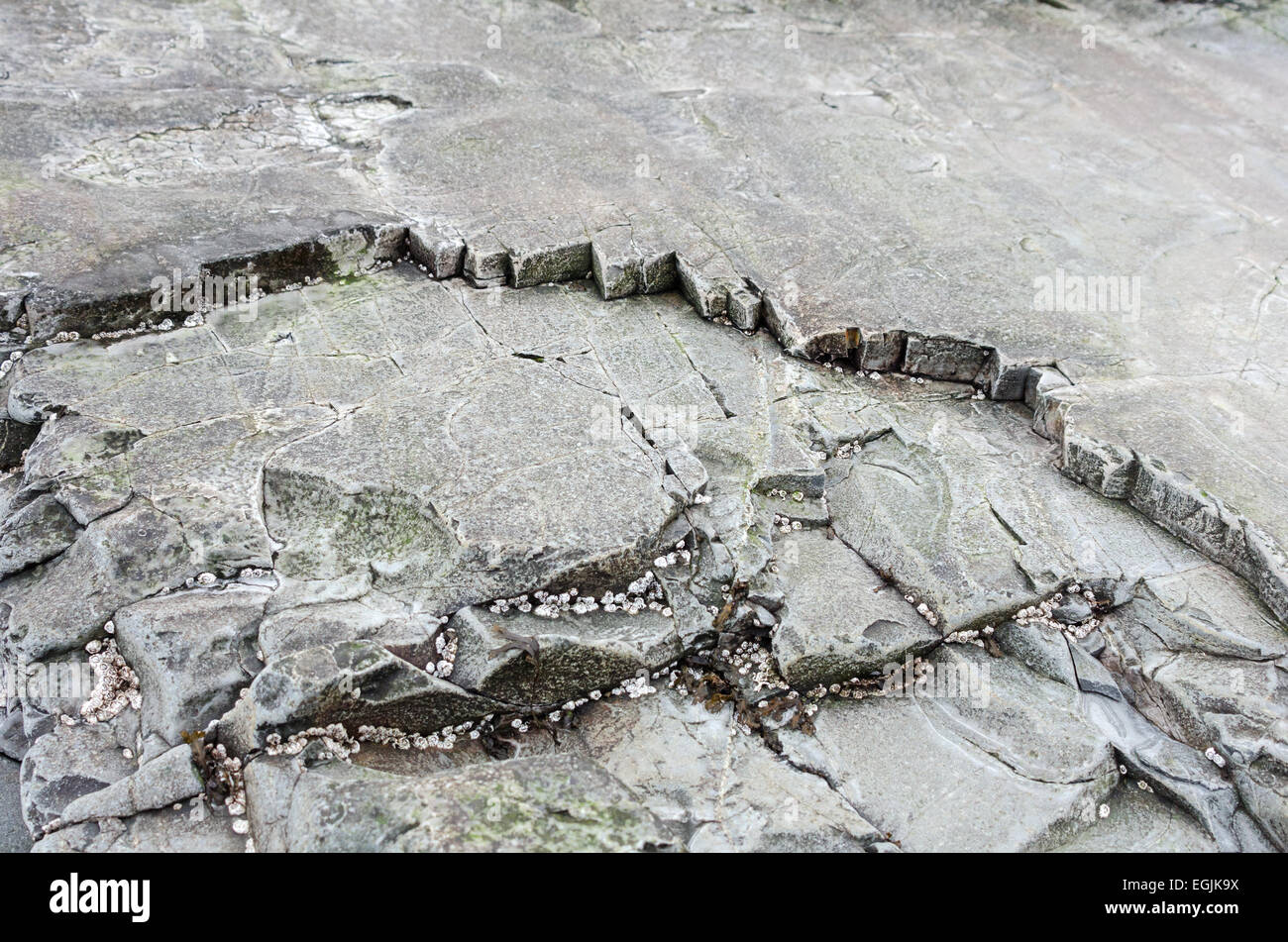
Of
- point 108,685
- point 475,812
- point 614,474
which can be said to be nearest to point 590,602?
point 614,474

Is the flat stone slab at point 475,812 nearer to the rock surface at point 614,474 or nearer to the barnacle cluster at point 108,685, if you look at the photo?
the rock surface at point 614,474

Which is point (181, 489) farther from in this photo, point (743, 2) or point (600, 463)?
point (743, 2)

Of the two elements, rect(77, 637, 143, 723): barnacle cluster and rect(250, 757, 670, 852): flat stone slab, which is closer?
rect(250, 757, 670, 852): flat stone slab

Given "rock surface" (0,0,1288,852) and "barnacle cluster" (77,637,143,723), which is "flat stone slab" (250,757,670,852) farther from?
"barnacle cluster" (77,637,143,723)

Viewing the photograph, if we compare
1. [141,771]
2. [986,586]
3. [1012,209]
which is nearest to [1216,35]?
[1012,209]

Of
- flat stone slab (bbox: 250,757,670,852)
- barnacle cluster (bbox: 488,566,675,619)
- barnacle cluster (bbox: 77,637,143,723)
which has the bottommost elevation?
barnacle cluster (bbox: 77,637,143,723)

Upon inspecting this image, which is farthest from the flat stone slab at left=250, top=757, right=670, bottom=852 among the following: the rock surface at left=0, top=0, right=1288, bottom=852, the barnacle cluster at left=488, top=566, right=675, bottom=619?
the barnacle cluster at left=488, top=566, right=675, bottom=619

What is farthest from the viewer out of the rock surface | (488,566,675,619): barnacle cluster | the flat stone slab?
(488,566,675,619): barnacle cluster

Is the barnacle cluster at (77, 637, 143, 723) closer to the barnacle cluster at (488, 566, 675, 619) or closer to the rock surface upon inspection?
the rock surface

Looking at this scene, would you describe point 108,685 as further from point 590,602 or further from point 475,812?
point 590,602

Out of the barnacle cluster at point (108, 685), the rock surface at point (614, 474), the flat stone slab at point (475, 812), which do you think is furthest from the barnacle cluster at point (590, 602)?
the barnacle cluster at point (108, 685)

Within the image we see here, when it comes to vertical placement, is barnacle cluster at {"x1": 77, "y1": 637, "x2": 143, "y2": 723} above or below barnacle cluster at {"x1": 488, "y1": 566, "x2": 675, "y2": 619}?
below

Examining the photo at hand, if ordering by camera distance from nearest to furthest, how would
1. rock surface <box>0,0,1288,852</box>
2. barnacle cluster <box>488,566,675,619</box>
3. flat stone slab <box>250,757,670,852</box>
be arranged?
flat stone slab <box>250,757,670,852</box> < rock surface <box>0,0,1288,852</box> < barnacle cluster <box>488,566,675,619</box>
